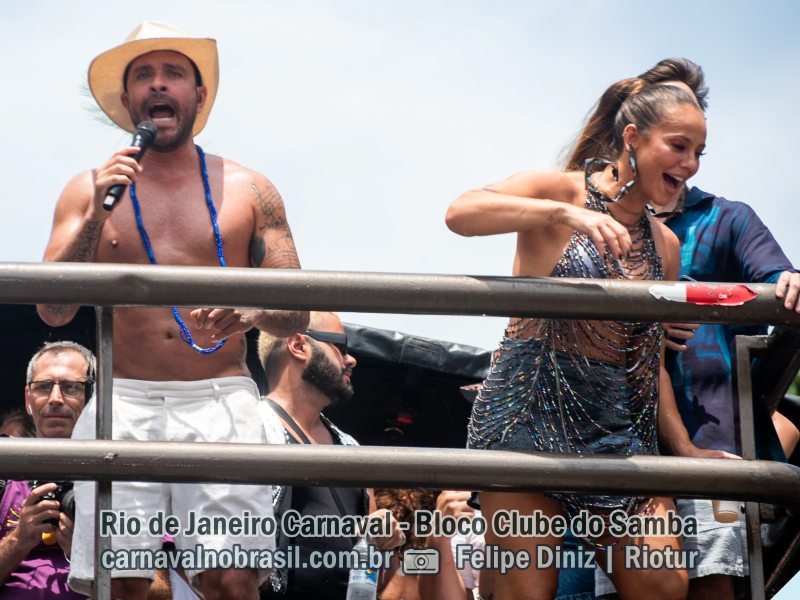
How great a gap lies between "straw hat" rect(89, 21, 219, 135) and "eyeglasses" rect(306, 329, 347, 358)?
1250 mm

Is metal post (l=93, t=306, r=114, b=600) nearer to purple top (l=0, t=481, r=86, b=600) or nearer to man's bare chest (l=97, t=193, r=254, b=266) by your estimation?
man's bare chest (l=97, t=193, r=254, b=266)

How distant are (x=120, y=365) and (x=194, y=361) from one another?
0.24 m

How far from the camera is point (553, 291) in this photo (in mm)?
3383

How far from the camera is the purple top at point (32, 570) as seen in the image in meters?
4.52

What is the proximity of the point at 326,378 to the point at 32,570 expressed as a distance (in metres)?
1.54

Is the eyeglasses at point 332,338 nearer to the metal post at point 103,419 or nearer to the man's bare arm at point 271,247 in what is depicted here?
the man's bare arm at point 271,247

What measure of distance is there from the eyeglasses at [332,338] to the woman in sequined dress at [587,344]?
6.01 ft

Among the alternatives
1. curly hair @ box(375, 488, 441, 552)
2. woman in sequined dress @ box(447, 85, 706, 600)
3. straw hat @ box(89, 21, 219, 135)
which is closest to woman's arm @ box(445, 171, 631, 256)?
woman in sequined dress @ box(447, 85, 706, 600)

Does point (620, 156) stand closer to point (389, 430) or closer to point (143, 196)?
point (143, 196)

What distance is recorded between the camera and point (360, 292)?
3.32 m

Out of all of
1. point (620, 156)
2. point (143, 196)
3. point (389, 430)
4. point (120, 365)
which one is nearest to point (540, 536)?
point (620, 156)

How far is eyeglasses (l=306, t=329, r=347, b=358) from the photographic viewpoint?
5.84 m

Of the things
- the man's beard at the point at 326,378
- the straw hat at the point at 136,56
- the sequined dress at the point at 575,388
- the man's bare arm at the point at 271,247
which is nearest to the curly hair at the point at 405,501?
the man's beard at the point at 326,378

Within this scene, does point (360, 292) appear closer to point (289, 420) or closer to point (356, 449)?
point (356, 449)
